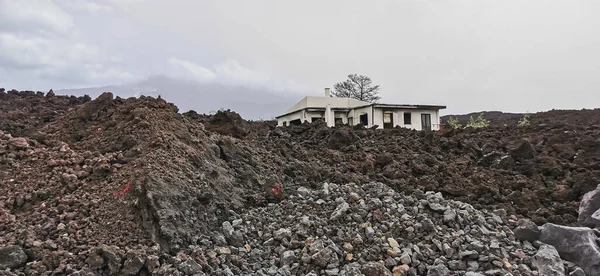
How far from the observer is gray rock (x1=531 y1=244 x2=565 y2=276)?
4.02 meters

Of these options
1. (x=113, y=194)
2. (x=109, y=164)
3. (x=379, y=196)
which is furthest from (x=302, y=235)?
(x=109, y=164)

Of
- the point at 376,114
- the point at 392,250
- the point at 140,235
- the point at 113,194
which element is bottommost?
the point at 392,250

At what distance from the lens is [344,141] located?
26.4ft

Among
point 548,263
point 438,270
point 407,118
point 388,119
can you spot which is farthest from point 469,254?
point 407,118

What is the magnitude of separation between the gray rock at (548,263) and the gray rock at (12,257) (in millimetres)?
4838

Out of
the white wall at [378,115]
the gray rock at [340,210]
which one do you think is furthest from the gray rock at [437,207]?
the white wall at [378,115]

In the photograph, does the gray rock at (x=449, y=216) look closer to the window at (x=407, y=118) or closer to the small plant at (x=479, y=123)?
the small plant at (x=479, y=123)

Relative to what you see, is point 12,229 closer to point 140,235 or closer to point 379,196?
point 140,235

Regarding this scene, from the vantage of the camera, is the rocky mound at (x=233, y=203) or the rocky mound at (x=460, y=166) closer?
the rocky mound at (x=233, y=203)

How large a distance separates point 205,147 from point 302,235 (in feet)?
6.98

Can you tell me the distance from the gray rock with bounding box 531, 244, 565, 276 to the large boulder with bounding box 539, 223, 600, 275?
0.80ft

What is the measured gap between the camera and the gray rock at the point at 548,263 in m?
4.02

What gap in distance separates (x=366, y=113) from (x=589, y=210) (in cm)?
1831

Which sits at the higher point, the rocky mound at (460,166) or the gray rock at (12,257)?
the rocky mound at (460,166)
